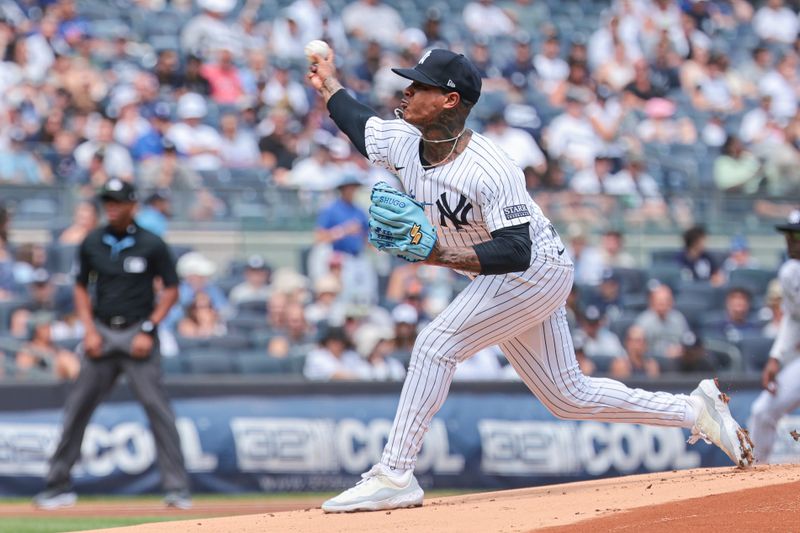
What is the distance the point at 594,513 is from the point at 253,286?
7.13m

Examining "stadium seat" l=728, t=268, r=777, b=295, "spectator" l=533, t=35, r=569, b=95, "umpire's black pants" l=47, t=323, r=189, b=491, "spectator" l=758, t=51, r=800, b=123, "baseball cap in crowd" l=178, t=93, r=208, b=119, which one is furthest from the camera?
"spectator" l=758, t=51, r=800, b=123

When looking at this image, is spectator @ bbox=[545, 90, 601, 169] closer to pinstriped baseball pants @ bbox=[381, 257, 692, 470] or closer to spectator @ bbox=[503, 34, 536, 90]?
spectator @ bbox=[503, 34, 536, 90]

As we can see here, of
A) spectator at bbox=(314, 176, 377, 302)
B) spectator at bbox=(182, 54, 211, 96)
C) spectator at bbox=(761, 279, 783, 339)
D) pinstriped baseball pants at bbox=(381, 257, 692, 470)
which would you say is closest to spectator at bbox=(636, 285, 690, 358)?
spectator at bbox=(761, 279, 783, 339)

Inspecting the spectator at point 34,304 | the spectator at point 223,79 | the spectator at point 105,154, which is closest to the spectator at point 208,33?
the spectator at point 223,79

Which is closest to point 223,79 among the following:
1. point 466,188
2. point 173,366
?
point 173,366

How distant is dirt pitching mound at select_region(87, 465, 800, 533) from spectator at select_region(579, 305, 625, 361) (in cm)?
558

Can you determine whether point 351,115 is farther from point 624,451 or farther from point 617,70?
point 617,70

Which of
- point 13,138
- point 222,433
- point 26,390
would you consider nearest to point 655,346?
point 222,433

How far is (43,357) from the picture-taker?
10.6 meters

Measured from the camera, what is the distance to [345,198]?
40.7 feet

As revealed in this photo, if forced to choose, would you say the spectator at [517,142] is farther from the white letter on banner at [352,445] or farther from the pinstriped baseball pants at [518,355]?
the pinstriped baseball pants at [518,355]

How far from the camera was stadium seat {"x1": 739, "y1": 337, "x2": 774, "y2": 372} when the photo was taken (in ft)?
40.0

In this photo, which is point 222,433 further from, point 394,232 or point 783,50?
point 783,50

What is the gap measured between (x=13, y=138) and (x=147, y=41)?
109 inches
